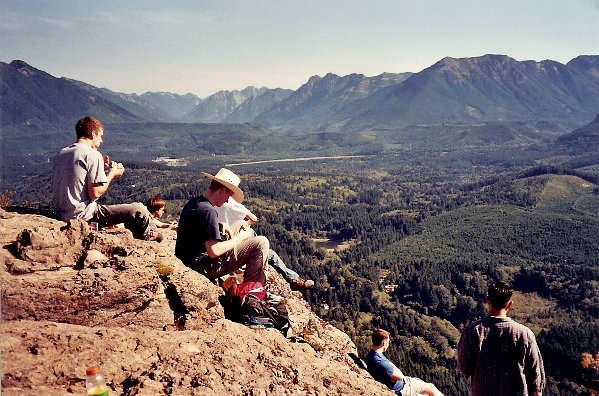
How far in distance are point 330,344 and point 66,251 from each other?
6.63m

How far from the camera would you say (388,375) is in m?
9.79

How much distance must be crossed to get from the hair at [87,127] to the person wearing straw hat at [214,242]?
2.58 meters

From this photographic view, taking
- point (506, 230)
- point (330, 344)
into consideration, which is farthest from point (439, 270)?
point (330, 344)

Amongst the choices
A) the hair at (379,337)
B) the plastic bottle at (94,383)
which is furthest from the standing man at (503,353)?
the plastic bottle at (94,383)

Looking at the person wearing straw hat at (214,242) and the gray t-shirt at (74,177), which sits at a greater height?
the gray t-shirt at (74,177)

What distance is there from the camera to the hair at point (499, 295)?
7.54 meters

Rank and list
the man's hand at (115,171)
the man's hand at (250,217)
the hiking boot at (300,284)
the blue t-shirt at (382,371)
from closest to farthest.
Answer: the man's hand at (115,171)
the blue t-shirt at (382,371)
the man's hand at (250,217)
the hiking boot at (300,284)

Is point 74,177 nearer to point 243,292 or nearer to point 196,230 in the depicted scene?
point 196,230

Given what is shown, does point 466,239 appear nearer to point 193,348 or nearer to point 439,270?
point 439,270

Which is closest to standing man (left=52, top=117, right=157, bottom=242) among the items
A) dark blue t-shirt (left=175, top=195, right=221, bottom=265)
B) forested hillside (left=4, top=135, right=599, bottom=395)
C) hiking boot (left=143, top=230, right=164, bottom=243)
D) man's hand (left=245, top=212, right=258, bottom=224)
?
dark blue t-shirt (left=175, top=195, right=221, bottom=265)

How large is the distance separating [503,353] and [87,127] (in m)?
9.43

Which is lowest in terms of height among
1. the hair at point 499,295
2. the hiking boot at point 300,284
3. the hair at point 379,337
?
the hair at point 379,337

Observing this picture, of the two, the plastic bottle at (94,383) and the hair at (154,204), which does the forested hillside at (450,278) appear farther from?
the plastic bottle at (94,383)

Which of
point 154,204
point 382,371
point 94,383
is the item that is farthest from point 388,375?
point 154,204
